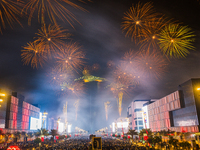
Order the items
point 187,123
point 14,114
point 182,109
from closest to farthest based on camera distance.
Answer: point 187,123, point 182,109, point 14,114

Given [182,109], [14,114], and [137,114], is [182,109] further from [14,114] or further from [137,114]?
[14,114]

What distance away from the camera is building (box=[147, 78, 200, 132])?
51094 millimetres

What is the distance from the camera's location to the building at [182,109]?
51094mm

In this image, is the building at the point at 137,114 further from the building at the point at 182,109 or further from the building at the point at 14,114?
the building at the point at 14,114

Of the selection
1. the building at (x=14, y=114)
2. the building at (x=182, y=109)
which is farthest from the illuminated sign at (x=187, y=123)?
the building at (x=14, y=114)

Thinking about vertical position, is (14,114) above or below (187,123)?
above

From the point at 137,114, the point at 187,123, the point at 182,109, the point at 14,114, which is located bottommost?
the point at 187,123

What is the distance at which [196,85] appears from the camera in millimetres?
52281

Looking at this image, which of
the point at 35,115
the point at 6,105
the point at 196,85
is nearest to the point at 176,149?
the point at 196,85

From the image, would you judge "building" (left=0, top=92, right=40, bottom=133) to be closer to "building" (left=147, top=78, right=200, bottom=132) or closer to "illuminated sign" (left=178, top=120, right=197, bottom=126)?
"building" (left=147, top=78, right=200, bottom=132)

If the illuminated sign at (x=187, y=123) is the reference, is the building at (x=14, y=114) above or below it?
above

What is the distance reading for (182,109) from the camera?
2330 inches

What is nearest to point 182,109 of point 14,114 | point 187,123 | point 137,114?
point 187,123

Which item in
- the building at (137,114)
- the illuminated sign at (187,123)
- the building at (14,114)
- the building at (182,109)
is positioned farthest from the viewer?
the building at (137,114)
